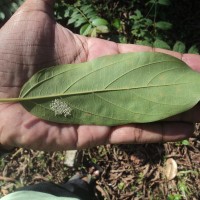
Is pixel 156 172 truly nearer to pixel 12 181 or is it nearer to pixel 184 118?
pixel 184 118

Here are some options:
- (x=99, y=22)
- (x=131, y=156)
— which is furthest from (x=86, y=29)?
(x=131, y=156)

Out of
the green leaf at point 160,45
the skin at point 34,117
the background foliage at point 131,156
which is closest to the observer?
the skin at point 34,117

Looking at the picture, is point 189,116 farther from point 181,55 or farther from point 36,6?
point 36,6

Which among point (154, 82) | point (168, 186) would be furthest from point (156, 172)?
point (154, 82)

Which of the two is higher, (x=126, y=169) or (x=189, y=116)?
(x=189, y=116)

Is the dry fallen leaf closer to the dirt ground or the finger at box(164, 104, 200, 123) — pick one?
the dirt ground

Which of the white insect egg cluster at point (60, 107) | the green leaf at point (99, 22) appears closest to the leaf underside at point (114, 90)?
the white insect egg cluster at point (60, 107)

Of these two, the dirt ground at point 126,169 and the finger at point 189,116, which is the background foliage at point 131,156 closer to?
the dirt ground at point 126,169
